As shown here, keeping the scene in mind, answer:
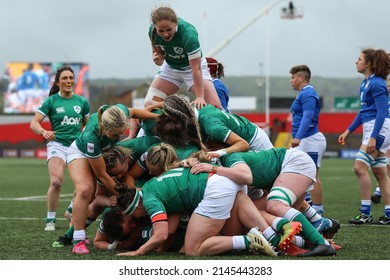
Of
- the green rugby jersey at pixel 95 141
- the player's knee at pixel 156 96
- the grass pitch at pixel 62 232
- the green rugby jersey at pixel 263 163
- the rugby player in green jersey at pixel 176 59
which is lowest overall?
the grass pitch at pixel 62 232

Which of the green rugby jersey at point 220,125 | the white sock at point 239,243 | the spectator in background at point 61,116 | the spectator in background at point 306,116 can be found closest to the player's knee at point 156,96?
the green rugby jersey at point 220,125

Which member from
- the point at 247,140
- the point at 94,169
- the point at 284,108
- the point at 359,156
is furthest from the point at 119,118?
the point at 284,108

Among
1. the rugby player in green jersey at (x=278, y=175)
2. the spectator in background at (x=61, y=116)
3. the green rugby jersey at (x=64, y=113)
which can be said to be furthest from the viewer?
the green rugby jersey at (x=64, y=113)

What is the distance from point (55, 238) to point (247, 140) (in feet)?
7.97

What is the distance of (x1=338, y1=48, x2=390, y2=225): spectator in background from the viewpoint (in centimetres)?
1019

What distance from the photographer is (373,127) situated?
33.8 ft

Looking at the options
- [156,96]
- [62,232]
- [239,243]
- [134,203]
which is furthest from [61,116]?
[239,243]

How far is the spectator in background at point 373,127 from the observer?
10.2m

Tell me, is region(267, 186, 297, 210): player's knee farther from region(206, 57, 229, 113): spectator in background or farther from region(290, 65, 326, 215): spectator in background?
region(290, 65, 326, 215): spectator in background

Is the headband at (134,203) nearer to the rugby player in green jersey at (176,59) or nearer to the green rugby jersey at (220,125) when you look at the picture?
the green rugby jersey at (220,125)

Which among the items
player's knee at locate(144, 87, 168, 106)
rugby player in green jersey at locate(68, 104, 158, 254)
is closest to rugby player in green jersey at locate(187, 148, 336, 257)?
rugby player in green jersey at locate(68, 104, 158, 254)

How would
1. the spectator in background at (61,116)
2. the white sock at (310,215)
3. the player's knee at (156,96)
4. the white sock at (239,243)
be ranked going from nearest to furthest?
the white sock at (239,243), the white sock at (310,215), the player's knee at (156,96), the spectator in background at (61,116)

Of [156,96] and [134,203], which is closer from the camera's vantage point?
[134,203]

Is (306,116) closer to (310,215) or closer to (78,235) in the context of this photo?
(310,215)
